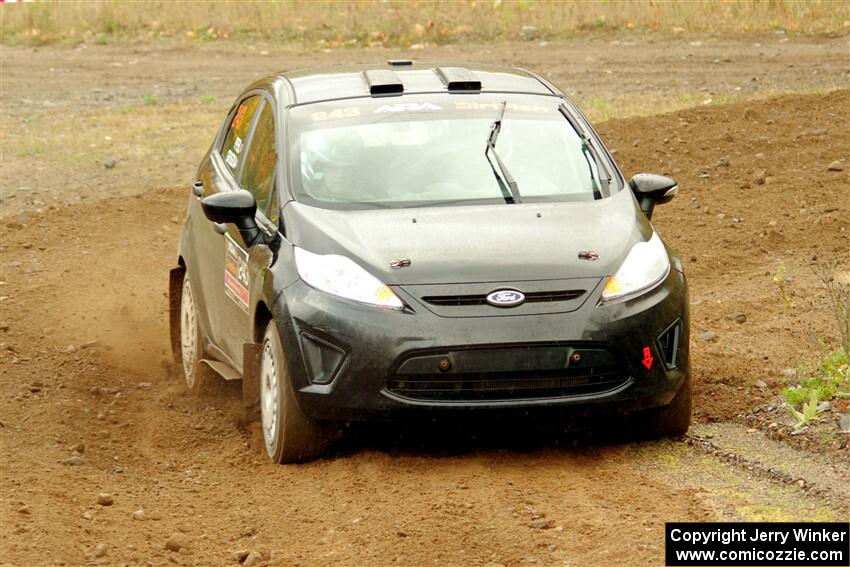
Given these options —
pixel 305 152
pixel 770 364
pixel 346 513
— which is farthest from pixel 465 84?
pixel 346 513

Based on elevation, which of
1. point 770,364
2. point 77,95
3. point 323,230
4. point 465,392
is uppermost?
point 323,230

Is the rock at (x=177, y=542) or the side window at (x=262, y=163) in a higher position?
the side window at (x=262, y=163)

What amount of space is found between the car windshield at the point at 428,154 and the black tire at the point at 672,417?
1.16 meters

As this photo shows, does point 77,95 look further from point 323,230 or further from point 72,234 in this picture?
point 323,230

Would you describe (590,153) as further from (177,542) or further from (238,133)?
(177,542)

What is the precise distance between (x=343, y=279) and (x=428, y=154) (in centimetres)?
129

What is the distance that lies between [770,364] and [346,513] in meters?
3.05

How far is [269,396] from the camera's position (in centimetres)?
729

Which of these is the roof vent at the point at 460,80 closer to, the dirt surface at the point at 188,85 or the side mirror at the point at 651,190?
the side mirror at the point at 651,190

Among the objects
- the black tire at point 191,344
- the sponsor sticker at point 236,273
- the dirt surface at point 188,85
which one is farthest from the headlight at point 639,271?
the dirt surface at point 188,85

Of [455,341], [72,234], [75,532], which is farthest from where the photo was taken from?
[72,234]

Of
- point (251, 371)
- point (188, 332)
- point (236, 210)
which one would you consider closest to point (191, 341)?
point (188, 332)

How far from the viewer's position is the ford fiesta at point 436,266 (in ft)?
21.8

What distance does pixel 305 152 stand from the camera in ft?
25.9
